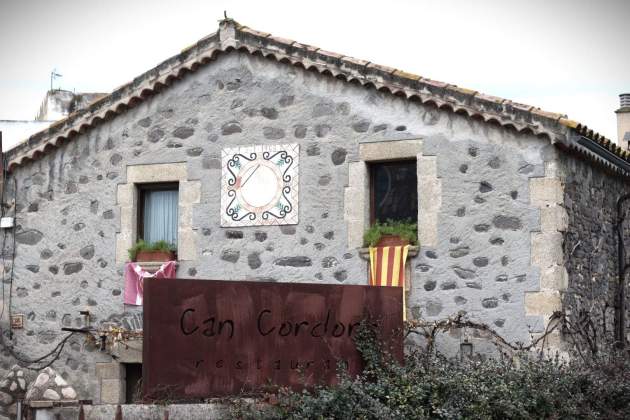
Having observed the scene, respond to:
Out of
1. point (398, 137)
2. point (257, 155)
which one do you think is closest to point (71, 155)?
point (257, 155)

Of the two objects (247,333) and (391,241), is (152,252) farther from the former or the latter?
(247,333)

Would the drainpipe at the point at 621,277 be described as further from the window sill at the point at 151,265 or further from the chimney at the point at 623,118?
the chimney at the point at 623,118

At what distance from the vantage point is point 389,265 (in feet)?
47.2

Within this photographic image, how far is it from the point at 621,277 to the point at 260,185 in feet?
18.4

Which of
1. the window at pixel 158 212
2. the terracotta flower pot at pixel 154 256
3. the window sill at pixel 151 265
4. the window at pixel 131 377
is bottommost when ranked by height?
the window at pixel 131 377

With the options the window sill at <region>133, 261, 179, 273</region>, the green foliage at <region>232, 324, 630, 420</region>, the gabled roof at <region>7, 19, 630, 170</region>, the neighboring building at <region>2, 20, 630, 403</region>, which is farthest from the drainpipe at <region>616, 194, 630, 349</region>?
the window sill at <region>133, 261, 179, 273</region>

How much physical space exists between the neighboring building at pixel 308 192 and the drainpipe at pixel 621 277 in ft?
0.20

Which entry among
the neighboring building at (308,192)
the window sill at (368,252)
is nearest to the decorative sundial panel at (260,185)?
the neighboring building at (308,192)

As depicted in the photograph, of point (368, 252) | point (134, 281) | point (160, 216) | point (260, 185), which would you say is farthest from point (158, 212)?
point (368, 252)

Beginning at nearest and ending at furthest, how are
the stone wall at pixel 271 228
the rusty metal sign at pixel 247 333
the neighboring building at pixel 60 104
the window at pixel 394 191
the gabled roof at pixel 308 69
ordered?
the rusty metal sign at pixel 247 333 < the gabled roof at pixel 308 69 < the stone wall at pixel 271 228 < the window at pixel 394 191 < the neighboring building at pixel 60 104

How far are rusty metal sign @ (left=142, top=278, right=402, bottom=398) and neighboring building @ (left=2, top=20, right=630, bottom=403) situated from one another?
2.84m

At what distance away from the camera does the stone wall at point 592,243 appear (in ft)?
46.8

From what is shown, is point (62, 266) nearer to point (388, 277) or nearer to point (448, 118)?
point (388, 277)

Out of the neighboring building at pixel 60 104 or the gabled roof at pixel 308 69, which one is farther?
the neighboring building at pixel 60 104
